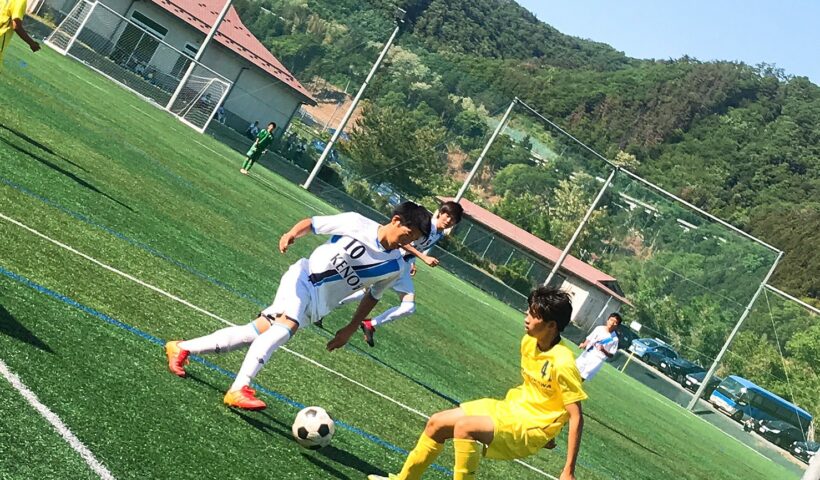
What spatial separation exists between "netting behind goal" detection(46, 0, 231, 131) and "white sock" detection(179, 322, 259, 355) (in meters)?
26.2

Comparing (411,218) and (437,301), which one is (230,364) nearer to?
(411,218)

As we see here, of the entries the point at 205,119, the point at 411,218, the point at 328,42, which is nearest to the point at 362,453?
the point at 411,218

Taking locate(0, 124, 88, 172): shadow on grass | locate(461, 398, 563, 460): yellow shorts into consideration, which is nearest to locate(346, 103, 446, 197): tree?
locate(0, 124, 88, 172): shadow on grass

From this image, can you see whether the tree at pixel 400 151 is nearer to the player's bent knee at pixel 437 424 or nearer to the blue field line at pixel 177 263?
the blue field line at pixel 177 263

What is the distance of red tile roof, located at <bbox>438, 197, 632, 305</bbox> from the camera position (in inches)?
1471

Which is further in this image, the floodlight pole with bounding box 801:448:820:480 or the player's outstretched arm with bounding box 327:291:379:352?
the floodlight pole with bounding box 801:448:820:480

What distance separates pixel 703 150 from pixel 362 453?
307 ft

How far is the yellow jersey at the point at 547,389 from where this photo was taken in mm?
4785

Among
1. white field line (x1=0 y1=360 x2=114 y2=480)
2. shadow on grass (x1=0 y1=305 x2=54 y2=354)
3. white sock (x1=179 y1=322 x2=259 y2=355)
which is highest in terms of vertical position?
white sock (x1=179 y1=322 x2=259 y2=355)

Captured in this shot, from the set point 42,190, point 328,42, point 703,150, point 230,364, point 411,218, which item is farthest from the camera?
point 703,150

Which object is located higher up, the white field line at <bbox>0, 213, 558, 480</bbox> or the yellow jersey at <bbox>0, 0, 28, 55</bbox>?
the yellow jersey at <bbox>0, 0, 28, 55</bbox>

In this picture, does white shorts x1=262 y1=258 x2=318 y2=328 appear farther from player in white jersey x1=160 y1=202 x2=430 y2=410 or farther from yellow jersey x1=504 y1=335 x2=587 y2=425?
yellow jersey x1=504 y1=335 x2=587 y2=425

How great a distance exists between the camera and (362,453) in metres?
6.24

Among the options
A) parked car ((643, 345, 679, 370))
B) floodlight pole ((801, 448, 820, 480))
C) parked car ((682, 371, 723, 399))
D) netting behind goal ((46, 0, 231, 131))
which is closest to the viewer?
floodlight pole ((801, 448, 820, 480))
